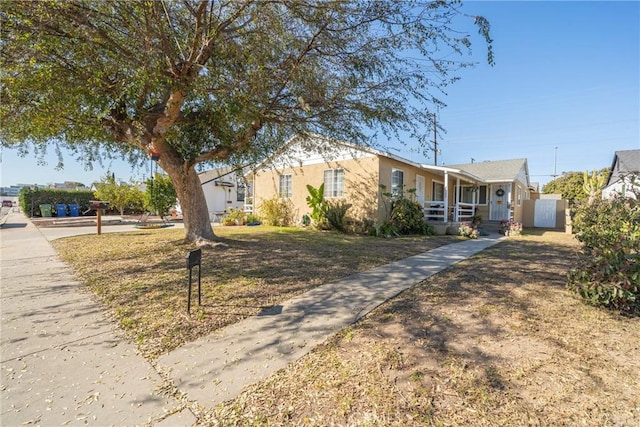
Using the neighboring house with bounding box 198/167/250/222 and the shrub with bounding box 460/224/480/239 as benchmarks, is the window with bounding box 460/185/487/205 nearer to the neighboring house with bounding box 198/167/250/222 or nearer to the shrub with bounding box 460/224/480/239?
the shrub with bounding box 460/224/480/239

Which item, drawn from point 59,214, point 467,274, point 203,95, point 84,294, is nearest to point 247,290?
point 84,294

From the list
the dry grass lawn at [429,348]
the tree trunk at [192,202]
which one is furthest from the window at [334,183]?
the dry grass lawn at [429,348]

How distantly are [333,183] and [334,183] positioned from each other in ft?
0.19

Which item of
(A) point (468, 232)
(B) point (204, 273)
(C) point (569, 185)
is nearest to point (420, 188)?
(A) point (468, 232)

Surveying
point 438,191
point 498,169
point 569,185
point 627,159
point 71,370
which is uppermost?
point 627,159

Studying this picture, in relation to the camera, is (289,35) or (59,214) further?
(59,214)

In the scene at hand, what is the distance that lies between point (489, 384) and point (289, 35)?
664 cm

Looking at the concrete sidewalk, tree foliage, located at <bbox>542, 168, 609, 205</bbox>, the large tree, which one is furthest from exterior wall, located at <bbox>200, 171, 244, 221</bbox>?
tree foliage, located at <bbox>542, 168, 609, 205</bbox>

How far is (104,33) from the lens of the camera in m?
5.75

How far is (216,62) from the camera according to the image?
279 inches

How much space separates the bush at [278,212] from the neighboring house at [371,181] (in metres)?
0.45

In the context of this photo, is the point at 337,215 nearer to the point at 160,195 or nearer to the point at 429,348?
the point at 429,348

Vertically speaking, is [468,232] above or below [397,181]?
below

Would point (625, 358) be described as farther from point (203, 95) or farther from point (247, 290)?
point (203, 95)
